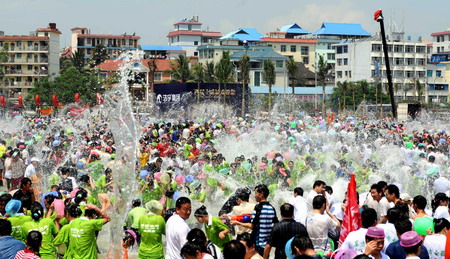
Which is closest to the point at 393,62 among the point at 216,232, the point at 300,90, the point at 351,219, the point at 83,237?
the point at 300,90

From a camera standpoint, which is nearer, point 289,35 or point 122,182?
point 122,182

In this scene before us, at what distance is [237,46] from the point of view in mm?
104688

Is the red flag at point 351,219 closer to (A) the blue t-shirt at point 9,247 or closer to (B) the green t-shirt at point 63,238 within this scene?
(B) the green t-shirt at point 63,238

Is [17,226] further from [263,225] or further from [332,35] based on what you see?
[332,35]

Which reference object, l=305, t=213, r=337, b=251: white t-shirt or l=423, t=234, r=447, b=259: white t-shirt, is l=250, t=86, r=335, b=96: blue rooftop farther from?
l=423, t=234, r=447, b=259: white t-shirt

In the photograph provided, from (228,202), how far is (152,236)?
1.37m

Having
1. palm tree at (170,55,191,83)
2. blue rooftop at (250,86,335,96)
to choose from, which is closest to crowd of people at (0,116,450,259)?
palm tree at (170,55,191,83)

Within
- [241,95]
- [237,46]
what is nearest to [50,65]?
[237,46]

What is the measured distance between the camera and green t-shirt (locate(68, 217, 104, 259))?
25.7 ft

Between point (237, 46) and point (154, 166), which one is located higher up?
point (237, 46)

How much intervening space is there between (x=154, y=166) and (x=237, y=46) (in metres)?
90.7

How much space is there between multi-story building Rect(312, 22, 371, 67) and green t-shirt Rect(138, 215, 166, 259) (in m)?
102

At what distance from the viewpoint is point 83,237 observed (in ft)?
25.7

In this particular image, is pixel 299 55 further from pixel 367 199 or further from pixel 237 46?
pixel 367 199
